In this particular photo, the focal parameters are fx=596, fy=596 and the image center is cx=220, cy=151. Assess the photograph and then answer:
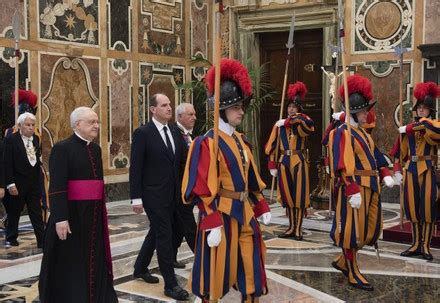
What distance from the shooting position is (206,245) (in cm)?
367

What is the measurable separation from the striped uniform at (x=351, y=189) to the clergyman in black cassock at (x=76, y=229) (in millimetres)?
2014

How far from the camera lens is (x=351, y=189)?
4.87 meters

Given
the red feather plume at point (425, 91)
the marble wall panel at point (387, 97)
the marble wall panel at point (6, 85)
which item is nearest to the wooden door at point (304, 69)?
the marble wall panel at point (387, 97)

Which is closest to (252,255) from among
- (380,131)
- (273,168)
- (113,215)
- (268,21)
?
(273,168)

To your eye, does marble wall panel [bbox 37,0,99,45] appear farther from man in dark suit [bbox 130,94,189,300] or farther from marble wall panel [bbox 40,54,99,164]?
man in dark suit [bbox 130,94,189,300]

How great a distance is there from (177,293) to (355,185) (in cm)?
168

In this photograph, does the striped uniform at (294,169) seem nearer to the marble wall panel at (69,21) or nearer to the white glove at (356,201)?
the white glove at (356,201)

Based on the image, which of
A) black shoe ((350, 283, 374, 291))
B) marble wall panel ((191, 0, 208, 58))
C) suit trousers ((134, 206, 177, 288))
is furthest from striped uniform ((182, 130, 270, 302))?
marble wall panel ((191, 0, 208, 58))

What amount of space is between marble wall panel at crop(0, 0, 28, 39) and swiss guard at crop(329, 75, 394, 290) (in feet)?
17.5

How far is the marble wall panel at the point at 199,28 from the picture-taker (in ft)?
37.8

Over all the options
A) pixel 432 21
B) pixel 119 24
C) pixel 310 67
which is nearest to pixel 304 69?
pixel 310 67

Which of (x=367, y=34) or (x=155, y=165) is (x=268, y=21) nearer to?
(x=367, y=34)

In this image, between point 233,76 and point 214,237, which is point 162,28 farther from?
point 214,237

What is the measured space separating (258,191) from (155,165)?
1.23m
